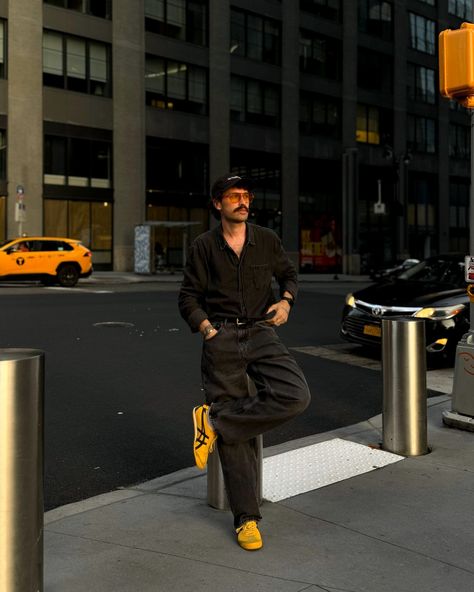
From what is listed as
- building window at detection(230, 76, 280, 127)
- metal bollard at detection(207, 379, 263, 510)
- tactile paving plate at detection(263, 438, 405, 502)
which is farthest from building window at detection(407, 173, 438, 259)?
metal bollard at detection(207, 379, 263, 510)

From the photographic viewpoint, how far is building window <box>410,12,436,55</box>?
1903 inches

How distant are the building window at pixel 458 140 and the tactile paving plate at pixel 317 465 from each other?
50205 mm

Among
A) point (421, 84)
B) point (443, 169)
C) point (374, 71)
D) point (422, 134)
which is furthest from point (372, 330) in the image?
point (421, 84)

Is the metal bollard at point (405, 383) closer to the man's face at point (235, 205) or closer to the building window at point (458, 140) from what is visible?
the man's face at point (235, 205)

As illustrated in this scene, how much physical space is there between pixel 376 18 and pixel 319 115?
29.7ft

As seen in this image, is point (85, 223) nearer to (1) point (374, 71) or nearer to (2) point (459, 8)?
(1) point (374, 71)

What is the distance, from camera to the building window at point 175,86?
3528 centimetres

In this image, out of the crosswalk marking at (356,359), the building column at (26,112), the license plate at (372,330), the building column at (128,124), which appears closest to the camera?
the crosswalk marking at (356,359)

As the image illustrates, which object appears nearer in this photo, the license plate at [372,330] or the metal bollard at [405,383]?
the metal bollard at [405,383]

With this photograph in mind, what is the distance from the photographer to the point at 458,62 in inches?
200

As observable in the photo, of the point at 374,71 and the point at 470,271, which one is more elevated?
the point at 374,71

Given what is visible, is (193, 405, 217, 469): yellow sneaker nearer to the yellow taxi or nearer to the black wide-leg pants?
the black wide-leg pants

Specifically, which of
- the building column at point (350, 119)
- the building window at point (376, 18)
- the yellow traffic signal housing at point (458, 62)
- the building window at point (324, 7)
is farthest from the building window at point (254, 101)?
the yellow traffic signal housing at point (458, 62)

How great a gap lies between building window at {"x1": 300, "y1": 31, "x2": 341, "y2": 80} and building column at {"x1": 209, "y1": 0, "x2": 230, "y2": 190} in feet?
21.1
